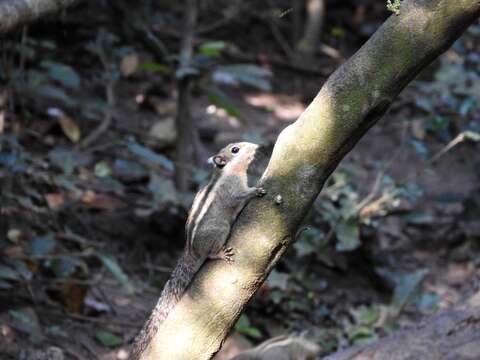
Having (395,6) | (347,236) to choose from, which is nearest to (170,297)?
(395,6)

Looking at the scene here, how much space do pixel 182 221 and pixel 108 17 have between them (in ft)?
12.9

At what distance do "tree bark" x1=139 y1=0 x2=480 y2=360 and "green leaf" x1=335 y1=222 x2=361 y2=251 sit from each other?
12.4 ft

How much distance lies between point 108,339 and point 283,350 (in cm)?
139

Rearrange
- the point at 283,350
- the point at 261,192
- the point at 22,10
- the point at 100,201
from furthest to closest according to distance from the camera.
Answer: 1. the point at 100,201
2. the point at 283,350
3. the point at 22,10
4. the point at 261,192

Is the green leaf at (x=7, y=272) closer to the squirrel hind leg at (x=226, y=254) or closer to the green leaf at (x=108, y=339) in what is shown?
the green leaf at (x=108, y=339)

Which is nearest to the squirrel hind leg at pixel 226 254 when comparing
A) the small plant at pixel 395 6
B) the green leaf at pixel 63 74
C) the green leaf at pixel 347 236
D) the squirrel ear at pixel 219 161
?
the squirrel ear at pixel 219 161

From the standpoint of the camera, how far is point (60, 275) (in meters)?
5.12

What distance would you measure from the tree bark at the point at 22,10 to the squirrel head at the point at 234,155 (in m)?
1.23

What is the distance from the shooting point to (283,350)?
4.86 meters

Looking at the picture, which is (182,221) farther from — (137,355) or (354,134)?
(354,134)

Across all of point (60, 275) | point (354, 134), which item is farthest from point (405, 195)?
point (354, 134)

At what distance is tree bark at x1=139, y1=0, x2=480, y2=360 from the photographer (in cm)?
273

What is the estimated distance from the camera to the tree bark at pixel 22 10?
3.44m

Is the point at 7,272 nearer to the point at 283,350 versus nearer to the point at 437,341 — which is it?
the point at 283,350
